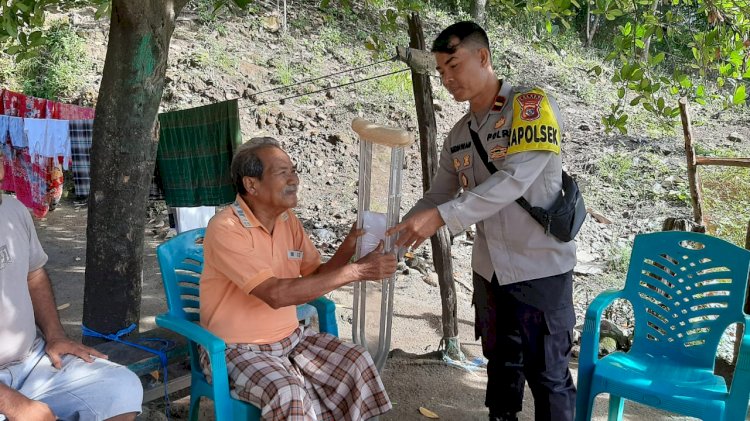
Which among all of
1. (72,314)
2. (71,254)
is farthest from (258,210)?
(71,254)

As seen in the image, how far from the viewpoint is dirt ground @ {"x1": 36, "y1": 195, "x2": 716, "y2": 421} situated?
11.6 feet

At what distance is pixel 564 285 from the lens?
2553 mm

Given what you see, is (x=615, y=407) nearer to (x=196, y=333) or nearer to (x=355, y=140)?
(x=196, y=333)

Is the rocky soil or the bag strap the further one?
the rocky soil

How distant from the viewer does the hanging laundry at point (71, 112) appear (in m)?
6.35

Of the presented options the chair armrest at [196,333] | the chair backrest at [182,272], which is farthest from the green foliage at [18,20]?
the chair armrest at [196,333]

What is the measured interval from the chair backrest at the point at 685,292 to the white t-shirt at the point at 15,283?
8.23 feet

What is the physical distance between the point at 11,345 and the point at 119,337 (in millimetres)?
757

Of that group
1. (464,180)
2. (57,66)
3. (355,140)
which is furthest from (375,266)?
(57,66)

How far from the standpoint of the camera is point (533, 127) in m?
2.40

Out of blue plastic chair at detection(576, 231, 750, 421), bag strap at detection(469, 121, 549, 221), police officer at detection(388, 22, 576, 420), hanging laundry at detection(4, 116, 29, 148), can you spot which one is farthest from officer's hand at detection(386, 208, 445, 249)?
hanging laundry at detection(4, 116, 29, 148)

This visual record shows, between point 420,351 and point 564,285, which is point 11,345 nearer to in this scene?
point 564,285

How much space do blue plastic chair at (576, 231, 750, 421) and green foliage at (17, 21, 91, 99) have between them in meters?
8.81

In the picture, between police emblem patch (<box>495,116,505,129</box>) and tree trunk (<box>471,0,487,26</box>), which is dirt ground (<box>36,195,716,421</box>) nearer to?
police emblem patch (<box>495,116,505,129</box>)
